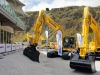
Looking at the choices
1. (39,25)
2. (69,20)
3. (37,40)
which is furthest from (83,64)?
(69,20)

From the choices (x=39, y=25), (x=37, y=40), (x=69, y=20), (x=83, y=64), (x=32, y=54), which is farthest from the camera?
(x=69, y=20)

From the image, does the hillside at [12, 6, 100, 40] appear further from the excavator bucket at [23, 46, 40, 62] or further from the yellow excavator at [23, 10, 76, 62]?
the excavator bucket at [23, 46, 40, 62]

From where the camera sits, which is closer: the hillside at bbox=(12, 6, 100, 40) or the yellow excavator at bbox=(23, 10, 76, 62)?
the yellow excavator at bbox=(23, 10, 76, 62)

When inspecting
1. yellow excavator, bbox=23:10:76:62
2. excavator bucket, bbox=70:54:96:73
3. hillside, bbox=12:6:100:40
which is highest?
hillside, bbox=12:6:100:40

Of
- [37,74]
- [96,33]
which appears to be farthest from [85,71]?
[96,33]

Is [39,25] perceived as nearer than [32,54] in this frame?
No

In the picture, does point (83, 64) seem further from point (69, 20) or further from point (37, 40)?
point (69, 20)

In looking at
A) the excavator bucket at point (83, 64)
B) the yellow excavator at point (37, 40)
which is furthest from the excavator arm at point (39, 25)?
the excavator bucket at point (83, 64)

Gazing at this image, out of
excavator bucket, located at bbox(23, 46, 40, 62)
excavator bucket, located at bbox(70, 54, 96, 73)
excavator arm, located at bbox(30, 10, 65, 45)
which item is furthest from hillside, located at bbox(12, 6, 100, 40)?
excavator bucket, located at bbox(70, 54, 96, 73)

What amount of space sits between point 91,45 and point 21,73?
1267 centimetres

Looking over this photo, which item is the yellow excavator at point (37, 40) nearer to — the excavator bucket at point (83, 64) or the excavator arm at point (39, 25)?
the excavator arm at point (39, 25)

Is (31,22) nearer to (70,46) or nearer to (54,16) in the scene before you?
(54,16)

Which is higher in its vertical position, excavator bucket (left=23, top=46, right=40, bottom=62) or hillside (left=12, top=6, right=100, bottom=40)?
hillside (left=12, top=6, right=100, bottom=40)

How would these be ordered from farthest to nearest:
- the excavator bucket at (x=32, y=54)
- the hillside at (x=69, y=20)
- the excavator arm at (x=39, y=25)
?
the hillside at (x=69, y=20) < the excavator arm at (x=39, y=25) < the excavator bucket at (x=32, y=54)
